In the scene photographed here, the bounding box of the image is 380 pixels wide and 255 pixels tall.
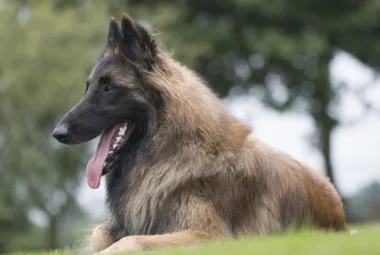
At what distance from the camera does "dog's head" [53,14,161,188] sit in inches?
265

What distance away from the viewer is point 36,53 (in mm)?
24500

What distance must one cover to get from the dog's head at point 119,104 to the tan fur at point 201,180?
0.08 meters

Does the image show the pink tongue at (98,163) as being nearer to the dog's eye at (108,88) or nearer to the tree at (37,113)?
the dog's eye at (108,88)

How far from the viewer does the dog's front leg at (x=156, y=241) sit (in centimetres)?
609

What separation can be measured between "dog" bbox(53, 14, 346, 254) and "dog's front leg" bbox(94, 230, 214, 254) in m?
0.25

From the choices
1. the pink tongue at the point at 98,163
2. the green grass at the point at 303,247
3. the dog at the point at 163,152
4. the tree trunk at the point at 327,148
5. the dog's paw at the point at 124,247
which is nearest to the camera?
the green grass at the point at 303,247

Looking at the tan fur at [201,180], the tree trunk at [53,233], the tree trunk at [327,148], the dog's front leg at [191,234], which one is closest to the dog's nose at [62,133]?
the tan fur at [201,180]

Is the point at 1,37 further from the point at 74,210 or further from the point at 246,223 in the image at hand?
the point at 246,223

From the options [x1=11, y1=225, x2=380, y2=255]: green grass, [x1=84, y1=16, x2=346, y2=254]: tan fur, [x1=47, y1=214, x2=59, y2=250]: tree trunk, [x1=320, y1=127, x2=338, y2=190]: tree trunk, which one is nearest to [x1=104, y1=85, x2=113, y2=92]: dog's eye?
[x1=84, y1=16, x2=346, y2=254]: tan fur

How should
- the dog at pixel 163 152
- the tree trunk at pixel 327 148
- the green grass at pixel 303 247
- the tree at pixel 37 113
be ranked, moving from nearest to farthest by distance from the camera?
the green grass at pixel 303 247 → the dog at pixel 163 152 → the tree at pixel 37 113 → the tree trunk at pixel 327 148

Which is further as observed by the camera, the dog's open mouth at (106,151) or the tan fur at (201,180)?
the dog's open mouth at (106,151)

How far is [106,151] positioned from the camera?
682 centimetres

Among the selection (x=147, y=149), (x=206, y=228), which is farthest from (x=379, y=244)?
(x=147, y=149)

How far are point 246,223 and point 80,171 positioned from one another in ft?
61.4
